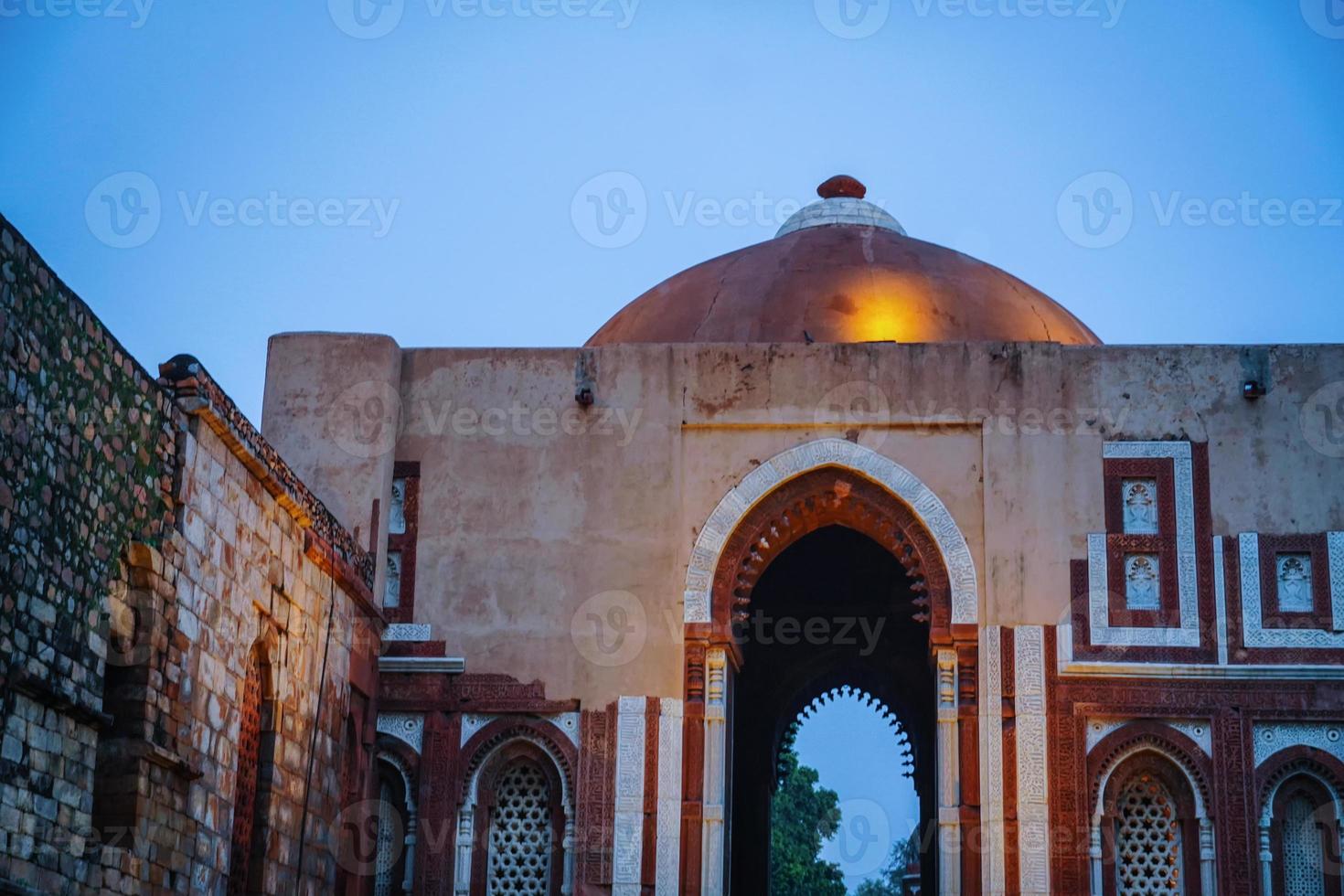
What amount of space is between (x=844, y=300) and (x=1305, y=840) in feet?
15.4

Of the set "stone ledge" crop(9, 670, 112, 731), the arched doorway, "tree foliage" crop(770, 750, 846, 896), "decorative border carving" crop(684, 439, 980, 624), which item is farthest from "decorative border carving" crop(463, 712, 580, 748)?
"tree foliage" crop(770, 750, 846, 896)

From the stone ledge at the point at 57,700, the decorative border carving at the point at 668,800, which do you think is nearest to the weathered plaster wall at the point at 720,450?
the decorative border carving at the point at 668,800

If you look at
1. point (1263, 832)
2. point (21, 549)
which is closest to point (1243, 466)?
point (1263, 832)

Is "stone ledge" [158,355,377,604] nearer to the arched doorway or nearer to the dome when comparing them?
the arched doorway

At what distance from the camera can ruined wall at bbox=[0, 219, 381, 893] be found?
7902 millimetres

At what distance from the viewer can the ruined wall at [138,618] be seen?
7902 mm

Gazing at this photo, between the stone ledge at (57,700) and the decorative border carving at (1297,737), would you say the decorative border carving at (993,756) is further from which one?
the stone ledge at (57,700)

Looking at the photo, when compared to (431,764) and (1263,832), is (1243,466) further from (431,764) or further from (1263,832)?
(431,764)

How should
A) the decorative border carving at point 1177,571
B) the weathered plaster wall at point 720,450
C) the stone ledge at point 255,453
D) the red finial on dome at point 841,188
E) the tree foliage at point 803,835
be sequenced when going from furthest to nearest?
1. the tree foliage at point 803,835
2. the red finial on dome at point 841,188
3. the weathered plaster wall at point 720,450
4. the decorative border carving at point 1177,571
5. the stone ledge at point 255,453

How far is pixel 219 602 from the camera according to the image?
390 inches

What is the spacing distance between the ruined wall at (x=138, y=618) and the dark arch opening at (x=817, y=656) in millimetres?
5347

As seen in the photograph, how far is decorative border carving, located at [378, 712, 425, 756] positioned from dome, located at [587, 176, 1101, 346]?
3.29 metres

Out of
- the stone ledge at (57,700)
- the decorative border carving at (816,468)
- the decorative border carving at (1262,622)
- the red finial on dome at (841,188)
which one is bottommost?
the stone ledge at (57,700)

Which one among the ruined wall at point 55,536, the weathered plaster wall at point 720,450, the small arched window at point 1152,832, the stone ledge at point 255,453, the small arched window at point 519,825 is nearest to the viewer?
the ruined wall at point 55,536
